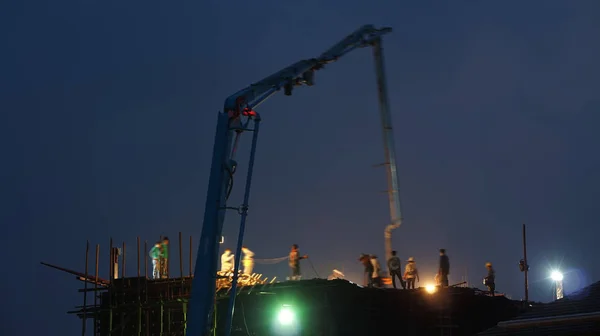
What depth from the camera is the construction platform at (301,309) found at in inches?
1236

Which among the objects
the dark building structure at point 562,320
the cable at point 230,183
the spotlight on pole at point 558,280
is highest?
the cable at point 230,183

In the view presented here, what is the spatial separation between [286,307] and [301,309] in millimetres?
724

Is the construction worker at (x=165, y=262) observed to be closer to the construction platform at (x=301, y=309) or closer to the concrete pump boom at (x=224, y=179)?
the construction platform at (x=301, y=309)

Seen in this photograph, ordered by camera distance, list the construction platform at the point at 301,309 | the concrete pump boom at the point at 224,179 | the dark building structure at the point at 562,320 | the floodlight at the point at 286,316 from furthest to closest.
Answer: the floodlight at the point at 286,316 < the construction platform at the point at 301,309 < the concrete pump boom at the point at 224,179 < the dark building structure at the point at 562,320

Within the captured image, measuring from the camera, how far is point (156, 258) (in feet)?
114

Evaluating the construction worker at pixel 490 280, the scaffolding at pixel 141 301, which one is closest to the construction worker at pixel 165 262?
the scaffolding at pixel 141 301

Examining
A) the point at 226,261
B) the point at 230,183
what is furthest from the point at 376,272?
the point at 230,183

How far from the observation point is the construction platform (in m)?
31.4

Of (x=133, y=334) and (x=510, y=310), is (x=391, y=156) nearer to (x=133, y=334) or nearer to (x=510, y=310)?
(x=510, y=310)

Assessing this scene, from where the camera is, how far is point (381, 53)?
33.1m

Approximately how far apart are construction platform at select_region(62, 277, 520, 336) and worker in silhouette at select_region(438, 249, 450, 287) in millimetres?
427

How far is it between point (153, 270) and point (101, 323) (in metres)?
3.12

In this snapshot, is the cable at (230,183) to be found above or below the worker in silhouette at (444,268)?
above

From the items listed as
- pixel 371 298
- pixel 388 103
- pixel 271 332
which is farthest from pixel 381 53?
pixel 271 332
